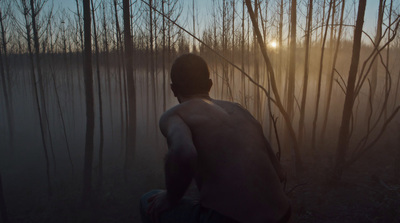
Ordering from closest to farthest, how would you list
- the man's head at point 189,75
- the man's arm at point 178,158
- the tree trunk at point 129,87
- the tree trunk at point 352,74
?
the man's arm at point 178,158
the man's head at point 189,75
the tree trunk at point 352,74
the tree trunk at point 129,87

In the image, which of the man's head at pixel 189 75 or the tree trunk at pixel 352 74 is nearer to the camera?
the man's head at pixel 189 75

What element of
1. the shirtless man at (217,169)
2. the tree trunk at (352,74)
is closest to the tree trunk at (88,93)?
the tree trunk at (352,74)

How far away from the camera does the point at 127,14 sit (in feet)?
23.7

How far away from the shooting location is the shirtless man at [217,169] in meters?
0.91

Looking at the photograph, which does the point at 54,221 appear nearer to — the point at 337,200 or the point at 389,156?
the point at 337,200

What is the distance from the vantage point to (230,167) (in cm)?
92

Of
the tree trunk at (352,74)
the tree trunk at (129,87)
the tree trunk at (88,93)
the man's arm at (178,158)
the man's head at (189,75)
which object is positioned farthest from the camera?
the tree trunk at (129,87)

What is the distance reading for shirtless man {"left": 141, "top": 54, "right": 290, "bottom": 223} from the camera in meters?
0.91

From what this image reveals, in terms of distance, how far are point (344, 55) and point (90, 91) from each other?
1646cm

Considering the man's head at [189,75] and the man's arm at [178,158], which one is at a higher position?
the man's head at [189,75]

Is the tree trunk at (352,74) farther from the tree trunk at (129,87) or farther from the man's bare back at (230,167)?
the tree trunk at (129,87)

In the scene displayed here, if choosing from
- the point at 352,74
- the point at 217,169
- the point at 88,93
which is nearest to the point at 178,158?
the point at 217,169

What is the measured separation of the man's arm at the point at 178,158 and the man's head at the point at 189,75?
0.18 m

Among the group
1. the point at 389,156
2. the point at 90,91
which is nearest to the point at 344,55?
the point at 389,156
